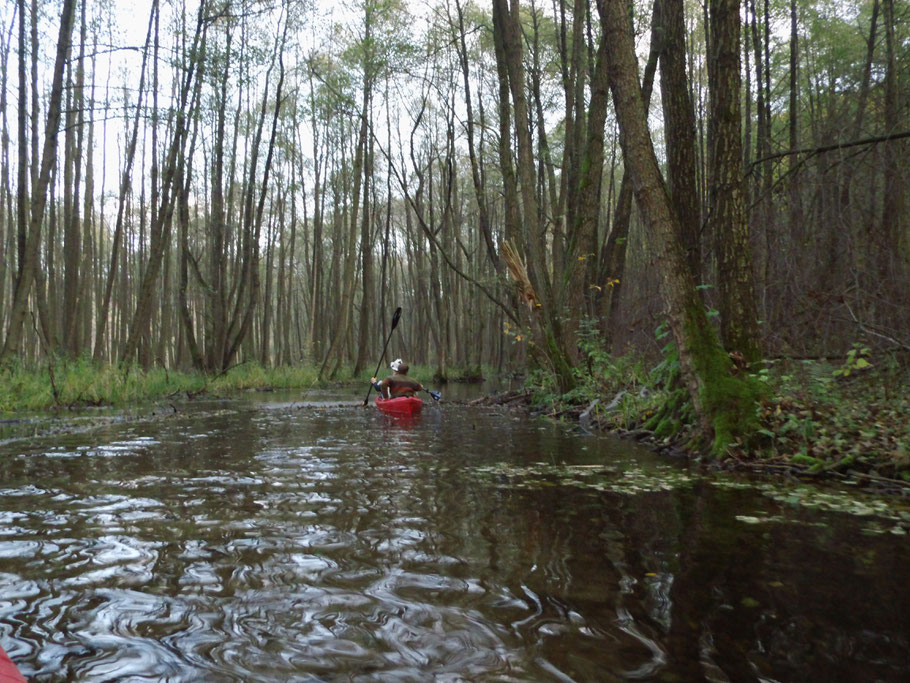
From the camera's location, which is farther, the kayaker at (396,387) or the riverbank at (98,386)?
the kayaker at (396,387)

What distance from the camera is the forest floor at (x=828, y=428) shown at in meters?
4.68

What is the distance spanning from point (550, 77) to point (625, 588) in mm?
19146

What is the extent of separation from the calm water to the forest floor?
0.67 m

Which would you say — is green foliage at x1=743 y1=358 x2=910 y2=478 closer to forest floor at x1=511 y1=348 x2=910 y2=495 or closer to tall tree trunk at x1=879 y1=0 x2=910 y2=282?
forest floor at x1=511 y1=348 x2=910 y2=495

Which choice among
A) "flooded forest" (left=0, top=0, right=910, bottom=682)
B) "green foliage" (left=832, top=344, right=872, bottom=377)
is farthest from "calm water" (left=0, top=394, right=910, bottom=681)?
"green foliage" (left=832, top=344, right=872, bottom=377)

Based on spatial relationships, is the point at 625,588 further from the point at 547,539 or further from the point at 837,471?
the point at 837,471

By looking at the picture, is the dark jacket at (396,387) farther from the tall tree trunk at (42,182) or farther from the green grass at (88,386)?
the tall tree trunk at (42,182)

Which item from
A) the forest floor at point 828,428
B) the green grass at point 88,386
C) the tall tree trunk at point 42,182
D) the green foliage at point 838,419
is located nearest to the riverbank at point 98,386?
the green grass at point 88,386

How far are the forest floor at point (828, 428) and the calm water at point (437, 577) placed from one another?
0.67 m

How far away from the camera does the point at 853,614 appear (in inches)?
89.7

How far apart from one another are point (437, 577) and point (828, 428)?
415cm

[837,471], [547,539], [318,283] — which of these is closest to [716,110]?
[837,471]

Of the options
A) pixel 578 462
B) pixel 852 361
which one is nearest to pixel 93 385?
pixel 578 462

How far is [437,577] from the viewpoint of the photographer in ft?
8.74
